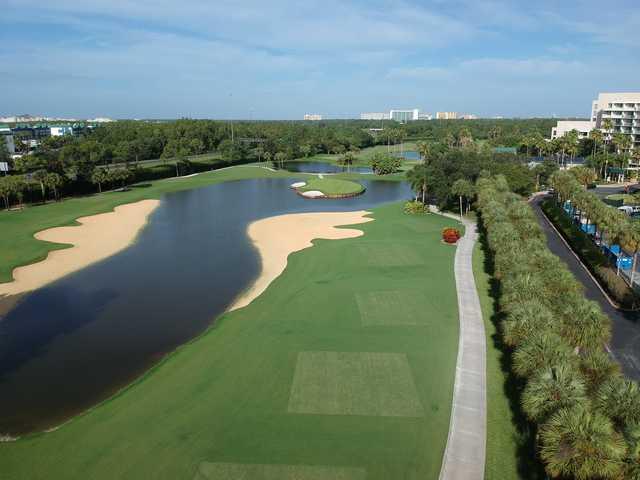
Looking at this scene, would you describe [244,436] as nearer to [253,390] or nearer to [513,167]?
[253,390]

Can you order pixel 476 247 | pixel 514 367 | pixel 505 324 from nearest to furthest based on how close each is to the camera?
1. pixel 514 367
2. pixel 505 324
3. pixel 476 247

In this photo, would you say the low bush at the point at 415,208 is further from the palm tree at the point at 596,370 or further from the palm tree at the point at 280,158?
the palm tree at the point at 280,158

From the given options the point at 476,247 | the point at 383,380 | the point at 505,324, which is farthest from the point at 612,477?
the point at 476,247

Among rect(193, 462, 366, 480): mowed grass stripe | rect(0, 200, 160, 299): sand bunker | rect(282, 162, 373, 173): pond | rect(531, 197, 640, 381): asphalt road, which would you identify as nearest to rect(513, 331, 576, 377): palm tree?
rect(531, 197, 640, 381): asphalt road

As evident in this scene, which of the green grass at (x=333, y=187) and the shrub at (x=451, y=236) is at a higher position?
the green grass at (x=333, y=187)

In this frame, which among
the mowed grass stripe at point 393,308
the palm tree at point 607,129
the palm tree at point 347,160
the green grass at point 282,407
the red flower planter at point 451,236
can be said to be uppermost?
the palm tree at point 607,129

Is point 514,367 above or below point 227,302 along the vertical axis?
above

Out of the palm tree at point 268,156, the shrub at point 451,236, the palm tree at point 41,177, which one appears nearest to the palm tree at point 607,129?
the shrub at point 451,236
